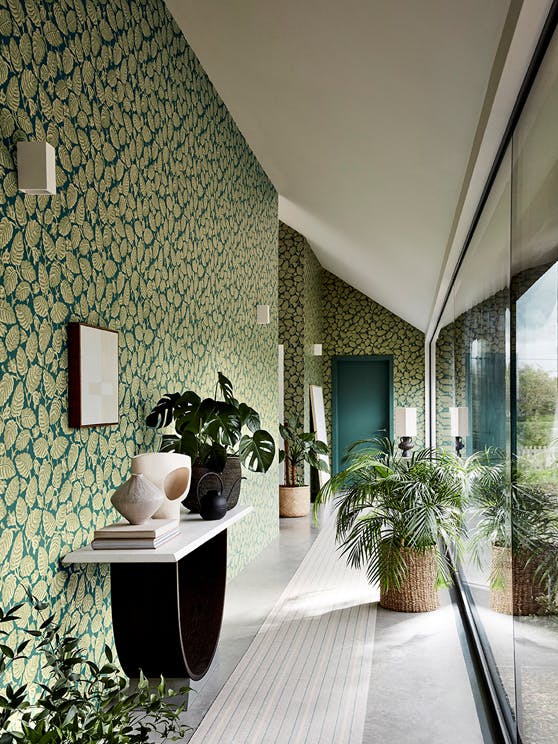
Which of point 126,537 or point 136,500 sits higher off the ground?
point 136,500

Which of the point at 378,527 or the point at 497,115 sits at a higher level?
the point at 497,115

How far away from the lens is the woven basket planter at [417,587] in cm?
432

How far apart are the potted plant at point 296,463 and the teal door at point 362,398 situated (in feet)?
8.26

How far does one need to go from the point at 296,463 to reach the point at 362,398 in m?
3.07

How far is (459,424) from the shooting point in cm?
484

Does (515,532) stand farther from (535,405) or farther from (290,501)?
(290,501)

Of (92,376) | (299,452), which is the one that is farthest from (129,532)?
(299,452)

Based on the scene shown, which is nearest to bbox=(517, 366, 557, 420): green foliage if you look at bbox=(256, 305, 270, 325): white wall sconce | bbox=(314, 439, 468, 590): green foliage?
bbox=(314, 439, 468, 590): green foliage

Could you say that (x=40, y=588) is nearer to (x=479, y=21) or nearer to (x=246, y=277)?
(x=479, y=21)

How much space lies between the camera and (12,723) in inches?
87.7

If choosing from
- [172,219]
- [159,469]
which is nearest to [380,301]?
[172,219]

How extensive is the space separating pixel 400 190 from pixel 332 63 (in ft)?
4.04

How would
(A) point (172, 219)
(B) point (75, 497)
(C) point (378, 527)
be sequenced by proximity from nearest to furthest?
(B) point (75, 497)
(A) point (172, 219)
(C) point (378, 527)

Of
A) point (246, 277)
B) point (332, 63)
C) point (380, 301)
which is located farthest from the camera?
point (380, 301)
